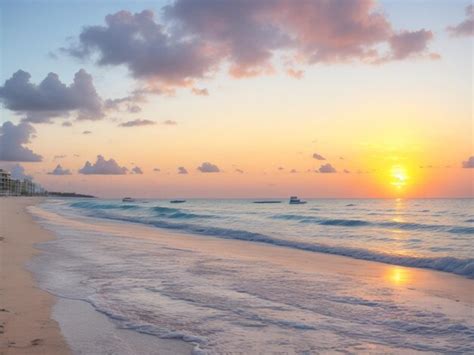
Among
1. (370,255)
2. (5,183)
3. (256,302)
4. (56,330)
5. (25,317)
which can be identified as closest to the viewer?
(56,330)

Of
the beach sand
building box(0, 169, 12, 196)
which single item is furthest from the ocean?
building box(0, 169, 12, 196)

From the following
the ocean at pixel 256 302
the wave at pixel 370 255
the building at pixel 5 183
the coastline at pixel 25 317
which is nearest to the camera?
the coastline at pixel 25 317

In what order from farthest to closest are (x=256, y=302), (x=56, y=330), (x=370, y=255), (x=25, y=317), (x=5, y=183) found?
(x=5, y=183), (x=370, y=255), (x=256, y=302), (x=25, y=317), (x=56, y=330)

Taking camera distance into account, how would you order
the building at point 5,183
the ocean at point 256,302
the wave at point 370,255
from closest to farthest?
the ocean at point 256,302
the wave at point 370,255
the building at point 5,183

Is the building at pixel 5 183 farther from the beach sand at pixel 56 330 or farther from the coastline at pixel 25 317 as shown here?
the beach sand at pixel 56 330

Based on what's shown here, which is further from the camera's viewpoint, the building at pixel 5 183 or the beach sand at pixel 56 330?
the building at pixel 5 183

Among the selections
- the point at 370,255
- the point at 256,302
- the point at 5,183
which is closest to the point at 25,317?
the point at 256,302

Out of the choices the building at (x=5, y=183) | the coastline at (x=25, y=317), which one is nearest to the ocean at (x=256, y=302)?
the coastline at (x=25, y=317)

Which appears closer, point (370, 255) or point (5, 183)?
point (370, 255)

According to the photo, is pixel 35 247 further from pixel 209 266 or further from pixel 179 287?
pixel 179 287

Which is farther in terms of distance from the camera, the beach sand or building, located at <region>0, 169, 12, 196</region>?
building, located at <region>0, 169, 12, 196</region>

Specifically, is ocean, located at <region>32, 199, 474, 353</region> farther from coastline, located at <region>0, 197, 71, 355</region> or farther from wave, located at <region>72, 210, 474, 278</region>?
coastline, located at <region>0, 197, 71, 355</region>

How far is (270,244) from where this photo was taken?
24.5m

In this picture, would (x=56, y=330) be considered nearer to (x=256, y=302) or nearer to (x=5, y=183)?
(x=256, y=302)
